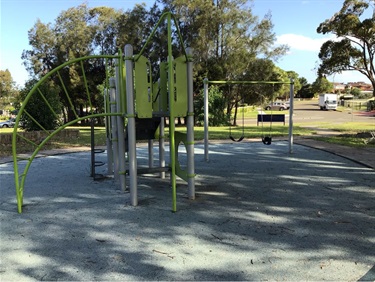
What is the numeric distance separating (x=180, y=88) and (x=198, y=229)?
5.62 feet

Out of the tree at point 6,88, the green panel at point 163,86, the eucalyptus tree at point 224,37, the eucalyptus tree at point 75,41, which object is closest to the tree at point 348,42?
the eucalyptus tree at point 224,37

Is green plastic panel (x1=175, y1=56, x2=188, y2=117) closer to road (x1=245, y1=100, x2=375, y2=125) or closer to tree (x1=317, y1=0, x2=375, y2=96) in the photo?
tree (x1=317, y1=0, x2=375, y2=96)

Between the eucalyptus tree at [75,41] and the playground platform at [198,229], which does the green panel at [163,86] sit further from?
the eucalyptus tree at [75,41]

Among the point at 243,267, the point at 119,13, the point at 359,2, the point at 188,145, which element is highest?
the point at 119,13

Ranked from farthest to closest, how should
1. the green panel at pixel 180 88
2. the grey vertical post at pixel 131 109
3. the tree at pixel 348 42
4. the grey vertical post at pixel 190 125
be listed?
the tree at pixel 348 42 < the grey vertical post at pixel 190 125 < the green panel at pixel 180 88 < the grey vertical post at pixel 131 109

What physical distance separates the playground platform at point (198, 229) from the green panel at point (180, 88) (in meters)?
1.17

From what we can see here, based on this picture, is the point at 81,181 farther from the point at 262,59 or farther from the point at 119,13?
the point at 119,13

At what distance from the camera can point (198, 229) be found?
323cm

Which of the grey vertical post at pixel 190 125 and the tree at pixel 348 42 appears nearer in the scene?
the grey vertical post at pixel 190 125

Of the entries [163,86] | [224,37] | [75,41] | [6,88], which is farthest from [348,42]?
[6,88]

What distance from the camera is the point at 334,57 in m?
14.8

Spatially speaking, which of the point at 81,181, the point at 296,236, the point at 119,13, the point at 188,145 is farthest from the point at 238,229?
the point at 119,13

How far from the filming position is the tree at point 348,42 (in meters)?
13.5

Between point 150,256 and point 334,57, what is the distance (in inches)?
582
